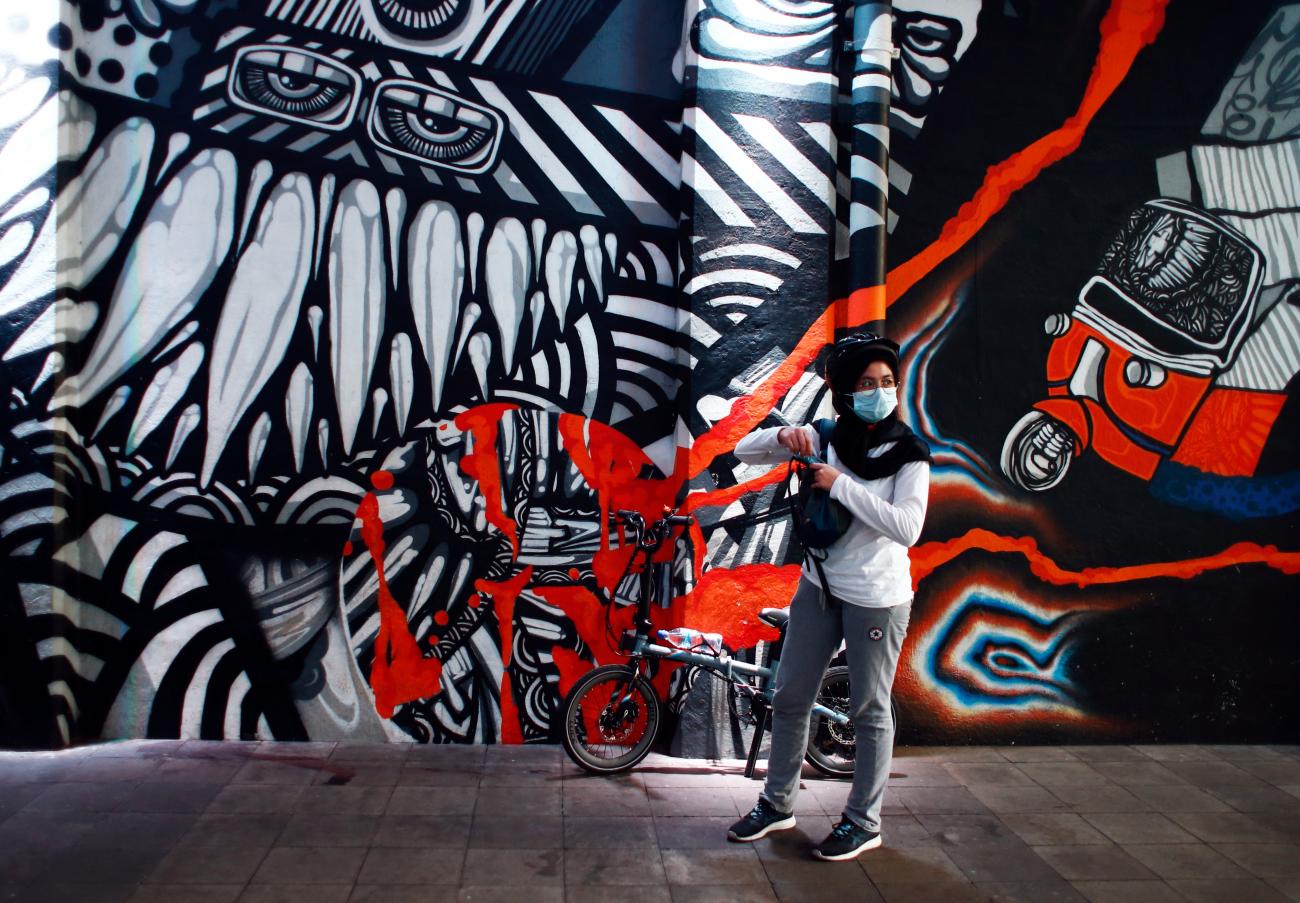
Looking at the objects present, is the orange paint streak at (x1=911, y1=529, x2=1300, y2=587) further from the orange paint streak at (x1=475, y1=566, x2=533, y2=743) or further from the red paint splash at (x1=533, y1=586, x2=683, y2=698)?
the orange paint streak at (x1=475, y1=566, x2=533, y2=743)

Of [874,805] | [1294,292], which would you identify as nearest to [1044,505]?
[1294,292]

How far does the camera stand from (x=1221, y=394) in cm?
590

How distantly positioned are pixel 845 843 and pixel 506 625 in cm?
209

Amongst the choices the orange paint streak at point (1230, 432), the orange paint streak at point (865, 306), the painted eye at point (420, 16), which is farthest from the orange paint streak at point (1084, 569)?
the painted eye at point (420, 16)

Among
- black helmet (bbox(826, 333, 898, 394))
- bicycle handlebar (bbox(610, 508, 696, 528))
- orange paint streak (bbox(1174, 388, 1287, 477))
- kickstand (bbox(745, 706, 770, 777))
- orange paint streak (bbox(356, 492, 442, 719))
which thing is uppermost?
black helmet (bbox(826, 333, 898, 394))

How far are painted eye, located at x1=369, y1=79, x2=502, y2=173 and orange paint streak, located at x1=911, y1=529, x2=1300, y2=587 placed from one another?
3.15 meters

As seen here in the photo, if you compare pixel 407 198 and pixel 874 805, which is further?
pixel 407 198

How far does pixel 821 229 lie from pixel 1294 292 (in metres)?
2.80

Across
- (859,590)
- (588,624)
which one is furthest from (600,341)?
(859,590)

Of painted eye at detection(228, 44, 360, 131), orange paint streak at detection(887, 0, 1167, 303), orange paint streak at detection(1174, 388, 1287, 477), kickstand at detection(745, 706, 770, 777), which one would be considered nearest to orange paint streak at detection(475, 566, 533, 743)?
kickstand at detection(745, 706, 770, 777)

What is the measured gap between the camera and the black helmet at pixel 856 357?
424cm

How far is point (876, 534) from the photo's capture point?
425 cm

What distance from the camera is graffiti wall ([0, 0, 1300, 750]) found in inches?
205

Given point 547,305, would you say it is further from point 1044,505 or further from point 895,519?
point 1044,505
